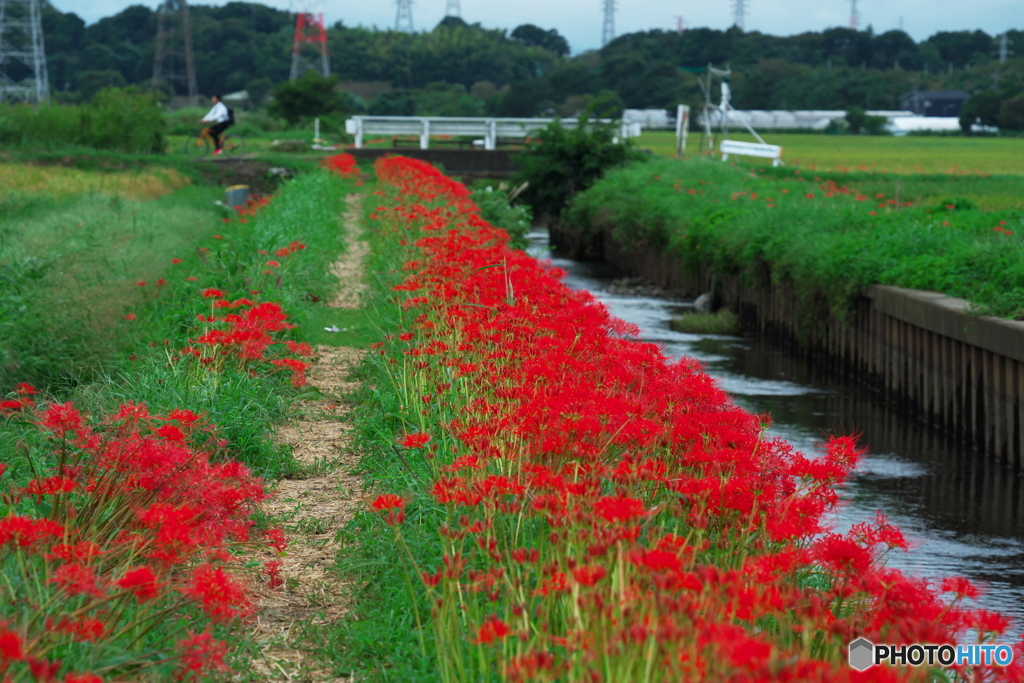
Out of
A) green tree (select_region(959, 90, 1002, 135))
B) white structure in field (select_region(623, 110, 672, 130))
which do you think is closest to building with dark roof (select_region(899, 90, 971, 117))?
green tree (select_region(959, 90, 1002, 135))

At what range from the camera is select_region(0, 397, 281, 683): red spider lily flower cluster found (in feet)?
9.72

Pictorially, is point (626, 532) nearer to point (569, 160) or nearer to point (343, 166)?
point (343, 166)

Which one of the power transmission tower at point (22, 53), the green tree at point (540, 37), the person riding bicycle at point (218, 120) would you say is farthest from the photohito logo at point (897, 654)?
the green tree at point (540, 37)

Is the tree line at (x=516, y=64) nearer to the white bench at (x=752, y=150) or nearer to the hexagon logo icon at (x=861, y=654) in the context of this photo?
the white bench at (x=752, y=150)

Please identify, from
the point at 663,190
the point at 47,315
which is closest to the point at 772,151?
the point at 663,190

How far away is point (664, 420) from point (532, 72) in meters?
98.4

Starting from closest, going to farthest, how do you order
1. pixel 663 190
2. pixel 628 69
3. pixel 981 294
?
1. pixel 981 294
2. pixel 663 190
3. pixel 628 69

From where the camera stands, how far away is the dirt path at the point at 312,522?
12.5ft

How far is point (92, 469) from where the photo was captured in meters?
4.41

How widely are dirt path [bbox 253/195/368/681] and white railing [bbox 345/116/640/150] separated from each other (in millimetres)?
28500

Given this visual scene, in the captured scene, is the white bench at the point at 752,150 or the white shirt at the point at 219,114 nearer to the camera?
the white shirt at the point at 219,114

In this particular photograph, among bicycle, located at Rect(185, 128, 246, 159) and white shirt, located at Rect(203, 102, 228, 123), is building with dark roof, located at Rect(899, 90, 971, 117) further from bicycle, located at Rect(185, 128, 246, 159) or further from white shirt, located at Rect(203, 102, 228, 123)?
white shirt, located at Rect(203, 102, 228, 123)

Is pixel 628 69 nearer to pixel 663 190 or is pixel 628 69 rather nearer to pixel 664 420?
pixel 663 190

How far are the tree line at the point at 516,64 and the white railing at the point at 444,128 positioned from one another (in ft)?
104
